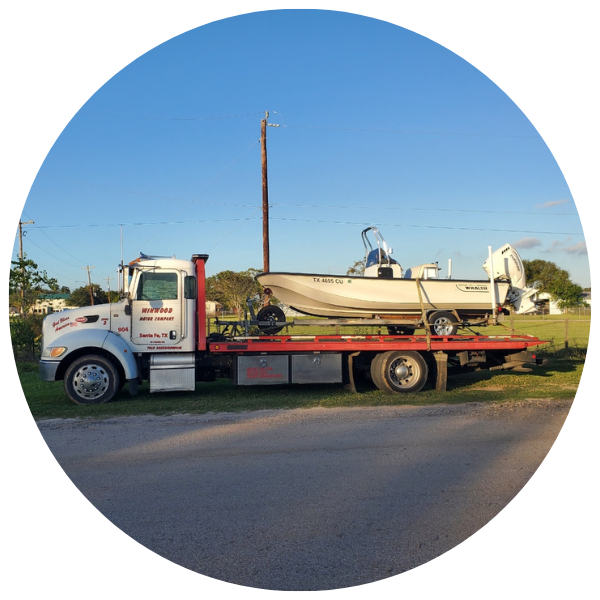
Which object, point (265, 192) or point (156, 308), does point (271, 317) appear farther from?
point (265, 192)

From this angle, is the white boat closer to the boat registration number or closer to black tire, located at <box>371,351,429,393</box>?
the boat registration number

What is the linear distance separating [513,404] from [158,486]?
22.5 ft

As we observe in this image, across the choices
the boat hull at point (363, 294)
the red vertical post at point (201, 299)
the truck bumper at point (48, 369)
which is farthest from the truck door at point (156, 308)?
the boat hull at point (363, 294)

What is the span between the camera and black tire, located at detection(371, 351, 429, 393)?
11.6 metres

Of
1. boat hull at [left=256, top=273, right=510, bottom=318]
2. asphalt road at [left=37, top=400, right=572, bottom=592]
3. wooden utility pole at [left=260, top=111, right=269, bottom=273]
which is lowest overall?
asphalt road at [left=37, top=400, right=572, bottom=592]

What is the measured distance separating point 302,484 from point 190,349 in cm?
597

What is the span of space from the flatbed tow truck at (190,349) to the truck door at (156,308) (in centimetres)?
2

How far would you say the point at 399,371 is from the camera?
38.4ft

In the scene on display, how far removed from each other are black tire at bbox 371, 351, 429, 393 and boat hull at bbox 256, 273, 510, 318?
1692 mm

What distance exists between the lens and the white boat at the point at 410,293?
13.0 metres

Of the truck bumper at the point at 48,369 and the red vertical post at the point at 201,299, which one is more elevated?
the red vertical post at the point at 201,299

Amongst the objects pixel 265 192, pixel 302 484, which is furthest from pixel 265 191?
pixel 302 484

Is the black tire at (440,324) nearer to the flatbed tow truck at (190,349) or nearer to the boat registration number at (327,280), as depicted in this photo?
the flatbed tow truck at (190,349)

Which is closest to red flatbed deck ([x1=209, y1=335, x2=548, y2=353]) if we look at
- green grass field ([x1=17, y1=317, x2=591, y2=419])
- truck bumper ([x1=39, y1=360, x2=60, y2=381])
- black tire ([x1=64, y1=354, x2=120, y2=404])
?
green grass field ([x1=17, y1=317, x2=591, y2=419])
